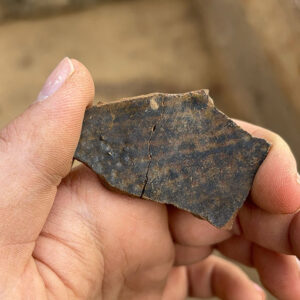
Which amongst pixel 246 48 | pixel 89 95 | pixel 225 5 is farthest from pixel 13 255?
pixel 225 5

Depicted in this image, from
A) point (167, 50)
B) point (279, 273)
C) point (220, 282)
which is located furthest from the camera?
point (167, 50)

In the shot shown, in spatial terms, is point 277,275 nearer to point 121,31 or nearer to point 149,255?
point 149,255

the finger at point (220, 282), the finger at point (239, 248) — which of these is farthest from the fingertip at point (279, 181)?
the finger at point (220, 282)

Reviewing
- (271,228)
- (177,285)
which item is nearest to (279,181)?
(271,228)

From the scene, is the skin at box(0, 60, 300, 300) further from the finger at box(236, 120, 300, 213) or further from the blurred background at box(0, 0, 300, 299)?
the blurred background at box(0, 0, 300, 299)

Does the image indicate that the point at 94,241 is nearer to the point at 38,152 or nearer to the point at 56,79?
the point at 38,152

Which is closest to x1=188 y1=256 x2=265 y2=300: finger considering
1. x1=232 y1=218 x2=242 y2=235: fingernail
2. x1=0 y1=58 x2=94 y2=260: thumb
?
x1=232 y1=218 x2=242 y2=235: fingernail

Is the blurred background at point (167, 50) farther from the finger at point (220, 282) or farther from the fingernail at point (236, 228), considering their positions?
the fingernail at point (236, 228)
